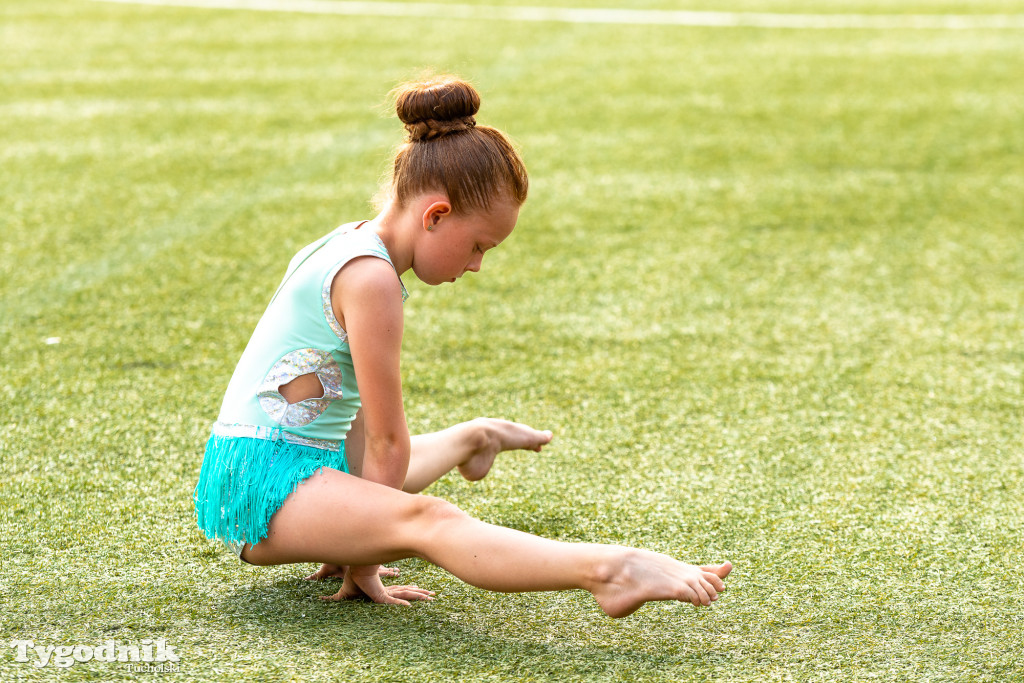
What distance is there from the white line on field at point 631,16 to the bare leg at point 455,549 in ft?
19.0

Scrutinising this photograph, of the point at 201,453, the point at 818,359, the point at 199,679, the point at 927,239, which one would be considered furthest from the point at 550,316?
the point at 199,679

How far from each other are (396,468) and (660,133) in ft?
10.8

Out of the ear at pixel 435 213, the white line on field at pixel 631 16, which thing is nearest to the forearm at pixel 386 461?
the ear at pixel 435 213

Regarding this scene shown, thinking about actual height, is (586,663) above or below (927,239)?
below

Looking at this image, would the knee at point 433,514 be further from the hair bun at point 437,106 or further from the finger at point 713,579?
the hair bun at point 437,106

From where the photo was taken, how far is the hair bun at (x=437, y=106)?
1768 millimetres

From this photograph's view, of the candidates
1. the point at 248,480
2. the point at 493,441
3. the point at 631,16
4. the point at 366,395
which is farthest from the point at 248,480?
the point at 631,16

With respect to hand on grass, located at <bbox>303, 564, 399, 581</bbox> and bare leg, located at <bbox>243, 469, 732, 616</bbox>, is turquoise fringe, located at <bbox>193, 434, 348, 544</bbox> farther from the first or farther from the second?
hand on grass, located at <bbox>303, 564, 399, 581</bbox>

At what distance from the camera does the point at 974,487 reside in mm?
2227

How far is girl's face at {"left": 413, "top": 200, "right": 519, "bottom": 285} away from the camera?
1803 mm

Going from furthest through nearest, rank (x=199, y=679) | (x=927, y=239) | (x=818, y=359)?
(x=927, y=239), (x=818, y=359), (x=199, y=679)

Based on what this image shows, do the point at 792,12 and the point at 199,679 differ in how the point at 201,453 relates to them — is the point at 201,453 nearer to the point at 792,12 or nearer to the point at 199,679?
the point at 199,679

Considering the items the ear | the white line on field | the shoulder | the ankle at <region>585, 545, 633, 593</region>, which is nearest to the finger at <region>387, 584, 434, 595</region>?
the ankle at <region>585, 545, 633, 593</region>

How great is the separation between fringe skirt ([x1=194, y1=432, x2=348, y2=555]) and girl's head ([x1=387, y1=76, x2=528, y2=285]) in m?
0.38
